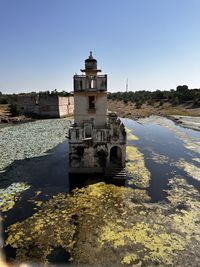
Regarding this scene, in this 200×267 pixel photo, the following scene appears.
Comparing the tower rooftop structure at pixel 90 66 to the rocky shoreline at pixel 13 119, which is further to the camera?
the rocky shoreline at pixel 13 119

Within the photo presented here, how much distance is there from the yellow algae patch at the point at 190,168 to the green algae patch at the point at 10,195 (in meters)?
16.5

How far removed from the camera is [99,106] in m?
26.1

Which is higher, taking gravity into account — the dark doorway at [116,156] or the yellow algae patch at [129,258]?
the dark doorway at [116,156]

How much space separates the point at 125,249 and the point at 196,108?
74.0m

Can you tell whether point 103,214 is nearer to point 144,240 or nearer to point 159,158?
point 144,240

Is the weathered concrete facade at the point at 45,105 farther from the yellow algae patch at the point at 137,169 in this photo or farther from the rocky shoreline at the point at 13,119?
the yellow algae patch at the point at 137,169

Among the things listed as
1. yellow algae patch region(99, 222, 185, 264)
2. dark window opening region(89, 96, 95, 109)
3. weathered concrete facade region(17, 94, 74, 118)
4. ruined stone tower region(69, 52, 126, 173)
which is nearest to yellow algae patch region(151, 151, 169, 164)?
ruined stone tower region(69, 52, 126, 173)

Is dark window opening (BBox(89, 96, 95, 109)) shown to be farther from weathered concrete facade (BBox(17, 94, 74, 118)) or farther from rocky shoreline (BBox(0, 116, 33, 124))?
rocky shoreline (BBox(0, 116, 33, 124))

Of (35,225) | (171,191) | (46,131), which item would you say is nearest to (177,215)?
(171,191)

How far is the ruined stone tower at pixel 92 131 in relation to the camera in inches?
939

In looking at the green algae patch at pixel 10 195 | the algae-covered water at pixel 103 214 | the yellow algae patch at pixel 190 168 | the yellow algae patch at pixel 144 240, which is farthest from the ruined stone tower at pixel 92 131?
the yellow algae patch at pixel 144 240

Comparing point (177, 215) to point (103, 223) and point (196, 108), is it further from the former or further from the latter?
point (196, 108)

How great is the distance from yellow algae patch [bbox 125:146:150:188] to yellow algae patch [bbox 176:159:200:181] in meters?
4.36

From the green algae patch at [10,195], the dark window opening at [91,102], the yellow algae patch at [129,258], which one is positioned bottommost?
the yellow algae patch at [129,258]
